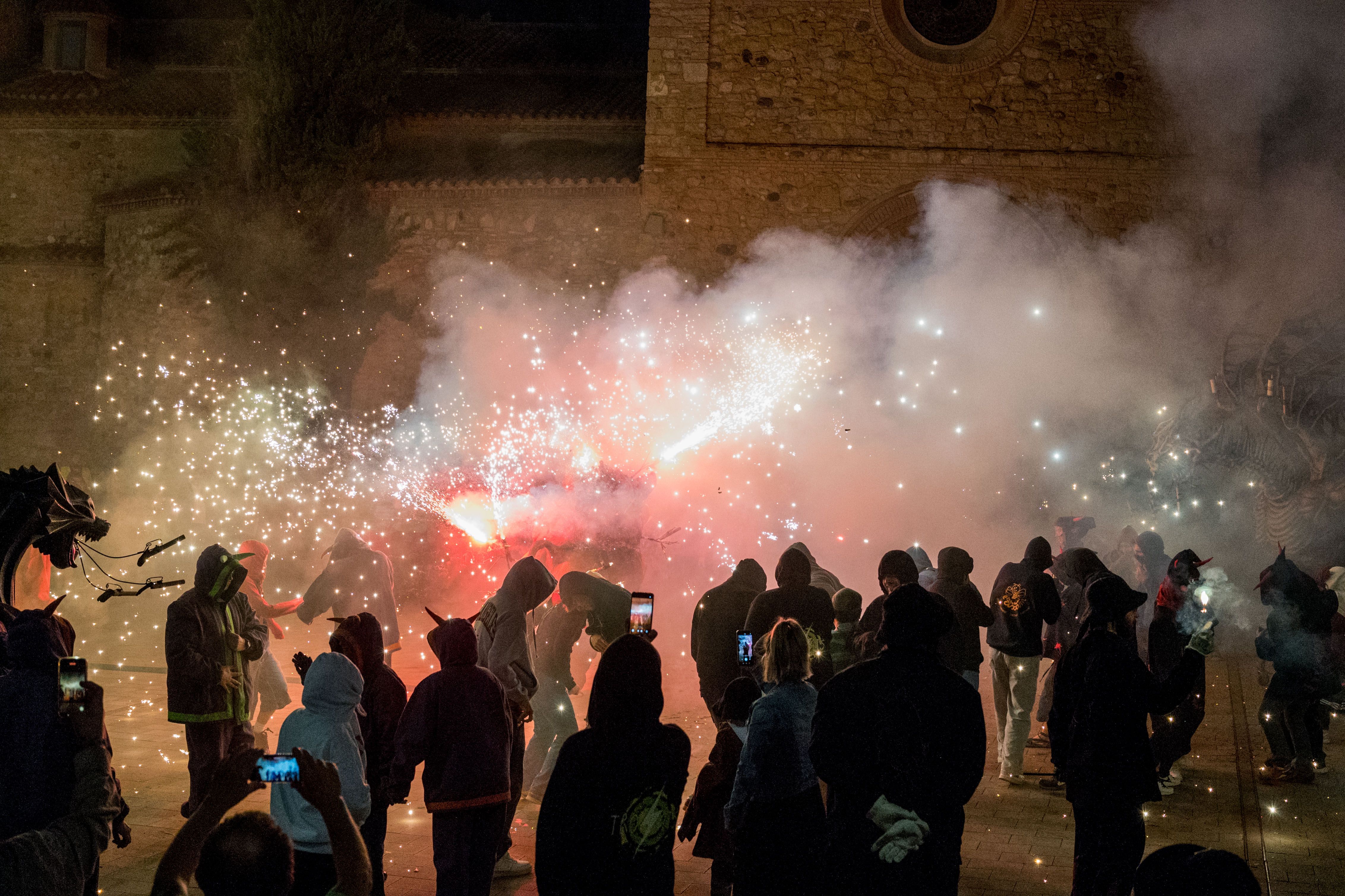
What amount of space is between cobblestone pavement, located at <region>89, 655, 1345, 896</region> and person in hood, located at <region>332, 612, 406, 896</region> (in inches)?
31.6

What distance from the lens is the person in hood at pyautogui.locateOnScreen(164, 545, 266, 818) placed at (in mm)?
5684

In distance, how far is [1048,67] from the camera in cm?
1424

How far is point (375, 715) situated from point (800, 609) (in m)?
2.50

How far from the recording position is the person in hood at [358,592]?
300 inches

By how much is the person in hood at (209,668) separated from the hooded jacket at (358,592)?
162 cm

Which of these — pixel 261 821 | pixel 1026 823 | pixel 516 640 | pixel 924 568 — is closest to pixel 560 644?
pixel 516 640

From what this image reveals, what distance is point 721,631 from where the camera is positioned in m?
6.21

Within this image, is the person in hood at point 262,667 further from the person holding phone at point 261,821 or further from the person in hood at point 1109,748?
the person in hood at point 1109,748

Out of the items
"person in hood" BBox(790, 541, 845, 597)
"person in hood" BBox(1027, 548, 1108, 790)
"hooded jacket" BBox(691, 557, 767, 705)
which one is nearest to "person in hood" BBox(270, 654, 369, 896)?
"hooded jacket" BBox(691, 557, 767, 705)

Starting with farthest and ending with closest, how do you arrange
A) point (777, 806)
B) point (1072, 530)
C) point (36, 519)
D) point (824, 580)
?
point (1072, 530) < point (824, 580) < point (36, 519) < point (777, 806)

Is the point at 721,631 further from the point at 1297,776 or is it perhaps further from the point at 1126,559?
the point at 1126,559

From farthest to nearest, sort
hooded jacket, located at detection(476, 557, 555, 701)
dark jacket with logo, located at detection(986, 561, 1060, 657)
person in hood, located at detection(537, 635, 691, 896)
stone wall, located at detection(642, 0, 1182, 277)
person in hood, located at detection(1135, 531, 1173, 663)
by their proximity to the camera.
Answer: stone wall, located at detection(642, 0, 1182, 277) → person in hood, located at detection(1135, 531, 1173, 663) → dark jacket with logo, located at detection(986, 561, 1060, 657) → hooded jacket, located at detection(476, 557, 555, 701) → person in hood, located at detection(537, 635, 691, 896)

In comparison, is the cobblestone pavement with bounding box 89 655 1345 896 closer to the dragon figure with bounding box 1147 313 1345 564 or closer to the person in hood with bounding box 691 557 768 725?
the person in hood with bounding box 691 557 768 725

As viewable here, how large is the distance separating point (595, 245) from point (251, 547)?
8.29 metres
